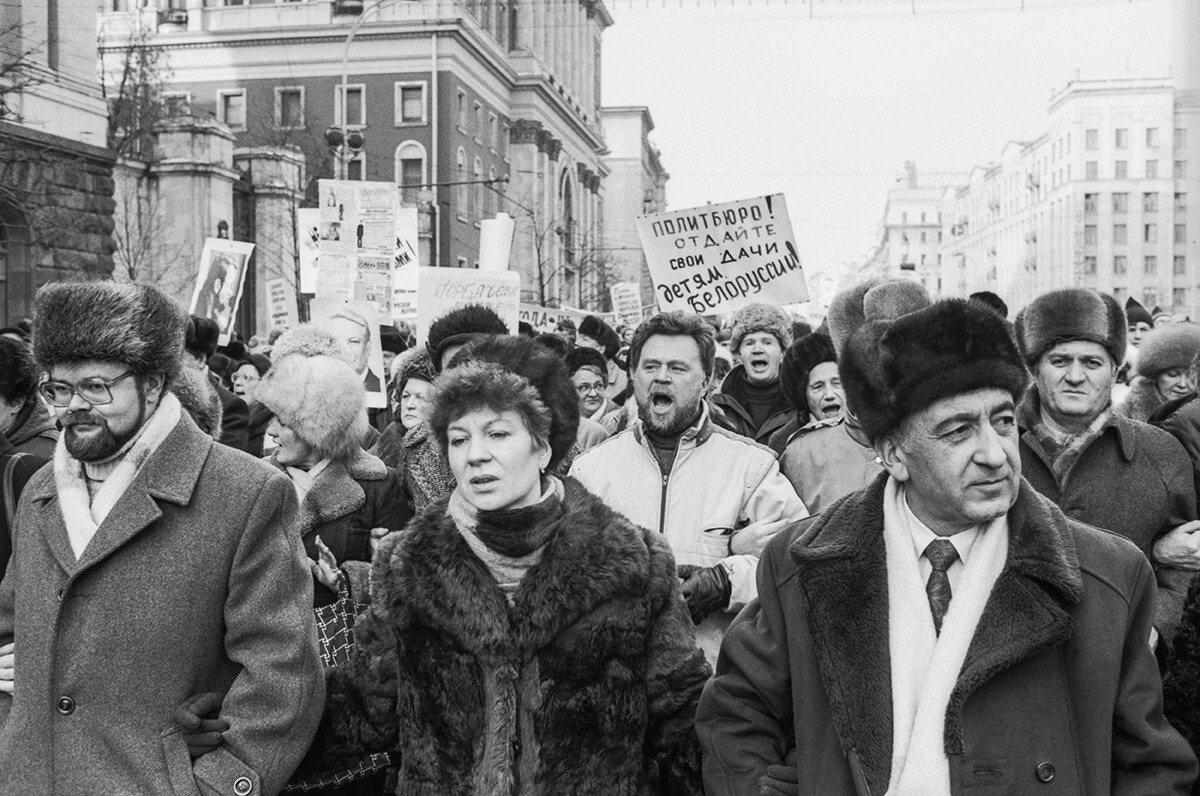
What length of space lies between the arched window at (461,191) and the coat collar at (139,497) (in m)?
55.8

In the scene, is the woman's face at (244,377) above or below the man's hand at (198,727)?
above

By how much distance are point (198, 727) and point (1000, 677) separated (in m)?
1.90

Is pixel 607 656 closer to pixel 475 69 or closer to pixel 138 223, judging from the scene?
pixel 138 223

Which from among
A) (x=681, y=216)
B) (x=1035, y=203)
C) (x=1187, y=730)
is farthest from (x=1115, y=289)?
(x=1187, y=730)

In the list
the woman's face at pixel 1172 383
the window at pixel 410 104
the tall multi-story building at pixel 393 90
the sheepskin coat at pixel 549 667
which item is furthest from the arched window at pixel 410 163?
the sheepskin coat at pixel 549 667

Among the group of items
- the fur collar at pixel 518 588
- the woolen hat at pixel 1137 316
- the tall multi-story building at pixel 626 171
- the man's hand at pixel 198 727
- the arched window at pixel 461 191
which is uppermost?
the tall multi-story building at pixel 626 171

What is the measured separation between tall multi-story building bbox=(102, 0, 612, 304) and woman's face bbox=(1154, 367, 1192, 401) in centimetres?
4646

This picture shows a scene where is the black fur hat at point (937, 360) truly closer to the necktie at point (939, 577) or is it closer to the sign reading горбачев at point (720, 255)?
the necktie at point (939, 577)

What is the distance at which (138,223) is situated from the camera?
29.8 metres

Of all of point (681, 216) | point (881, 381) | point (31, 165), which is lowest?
point (881, 381)

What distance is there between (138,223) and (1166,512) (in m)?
28.0

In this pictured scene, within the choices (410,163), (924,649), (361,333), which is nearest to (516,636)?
(924,649)

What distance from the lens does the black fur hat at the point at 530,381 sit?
3.89 metres

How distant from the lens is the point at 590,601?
3686 millimetres
